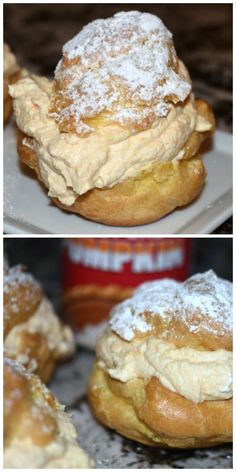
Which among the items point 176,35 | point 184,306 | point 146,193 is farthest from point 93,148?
point 176,35

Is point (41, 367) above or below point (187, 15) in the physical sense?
below

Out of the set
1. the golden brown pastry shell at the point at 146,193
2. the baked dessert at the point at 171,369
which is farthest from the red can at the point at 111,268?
the baked dessert at the point at 171,369

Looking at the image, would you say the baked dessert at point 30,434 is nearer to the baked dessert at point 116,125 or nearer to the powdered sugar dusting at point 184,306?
the powdered sugar dusting at point 184,306

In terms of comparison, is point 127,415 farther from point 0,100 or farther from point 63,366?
point 0,100

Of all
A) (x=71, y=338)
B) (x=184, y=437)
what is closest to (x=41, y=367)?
(x=71, y=338)

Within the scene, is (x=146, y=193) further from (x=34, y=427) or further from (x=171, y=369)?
(x=34, y=427)

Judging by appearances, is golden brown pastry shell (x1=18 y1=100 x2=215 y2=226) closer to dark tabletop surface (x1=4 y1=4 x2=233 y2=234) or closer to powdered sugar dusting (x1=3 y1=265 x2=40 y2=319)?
powdered sugar dusting (x1=3 y1=265 x2=40 y2=319)
